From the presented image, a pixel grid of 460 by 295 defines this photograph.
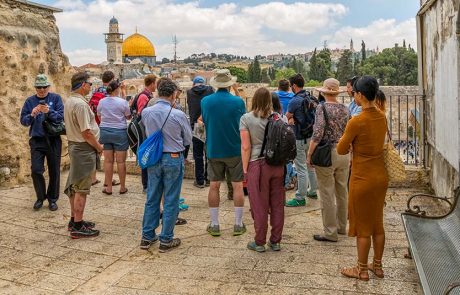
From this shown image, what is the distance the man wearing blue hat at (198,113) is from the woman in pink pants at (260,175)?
2.32 metres

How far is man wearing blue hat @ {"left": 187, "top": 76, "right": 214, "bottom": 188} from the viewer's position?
6.78 metres

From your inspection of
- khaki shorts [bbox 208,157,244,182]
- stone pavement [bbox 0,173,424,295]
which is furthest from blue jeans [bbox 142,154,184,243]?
khaki shorts [bbox 208,157,244,182]

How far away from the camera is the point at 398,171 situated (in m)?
3.84

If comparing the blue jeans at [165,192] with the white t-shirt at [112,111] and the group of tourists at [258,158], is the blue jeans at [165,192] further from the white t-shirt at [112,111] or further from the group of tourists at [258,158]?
the white t-shirt at [112,111]

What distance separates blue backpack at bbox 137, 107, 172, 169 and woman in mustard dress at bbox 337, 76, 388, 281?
177 cm

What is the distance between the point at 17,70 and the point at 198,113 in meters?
2.92

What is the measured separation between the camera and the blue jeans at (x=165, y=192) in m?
4.73

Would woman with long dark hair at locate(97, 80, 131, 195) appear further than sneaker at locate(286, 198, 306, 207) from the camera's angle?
Yes

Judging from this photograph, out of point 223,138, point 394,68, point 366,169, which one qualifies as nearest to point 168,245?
point 223,138

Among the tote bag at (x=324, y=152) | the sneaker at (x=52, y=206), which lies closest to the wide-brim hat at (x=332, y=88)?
the tote bag at (x=324, y=152)

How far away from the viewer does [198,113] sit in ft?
22.7

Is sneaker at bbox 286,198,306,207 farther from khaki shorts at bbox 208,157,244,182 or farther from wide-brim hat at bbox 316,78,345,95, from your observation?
wide-brim hat at bbox 316,78,345,95

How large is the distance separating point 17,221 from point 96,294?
2.40m

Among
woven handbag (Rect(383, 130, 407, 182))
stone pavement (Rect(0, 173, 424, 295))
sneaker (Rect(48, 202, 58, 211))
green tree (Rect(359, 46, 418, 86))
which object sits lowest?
stone pavement (Rect(0, 173, 424, 295))
